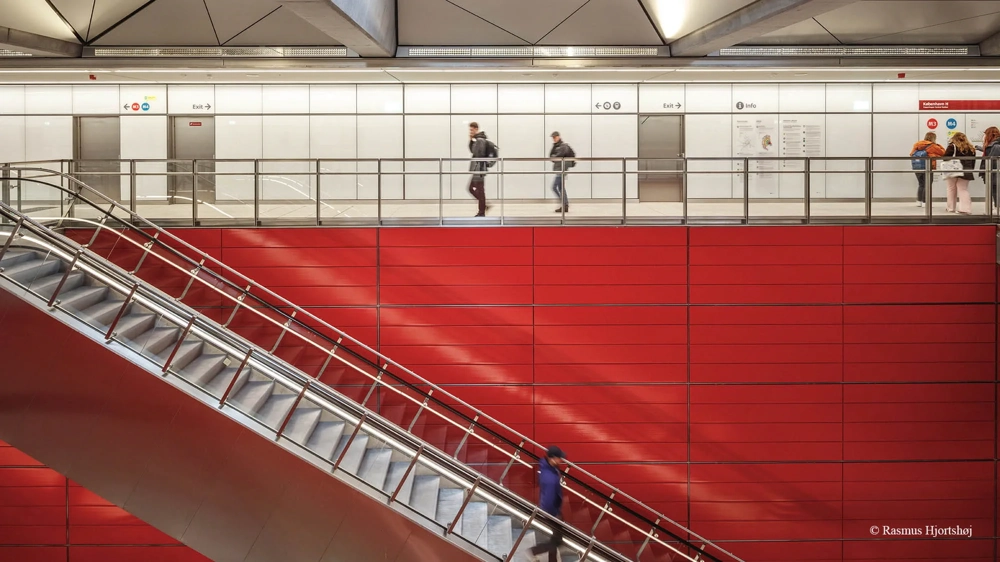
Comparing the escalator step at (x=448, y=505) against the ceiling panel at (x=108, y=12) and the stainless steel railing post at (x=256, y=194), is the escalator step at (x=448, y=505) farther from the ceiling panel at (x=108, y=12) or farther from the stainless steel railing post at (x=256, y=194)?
the ceiling panel at (x=108, y=12)

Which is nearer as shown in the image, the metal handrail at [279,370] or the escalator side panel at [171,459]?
the escalator side panel at [171,459]

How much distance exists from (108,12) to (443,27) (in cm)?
624

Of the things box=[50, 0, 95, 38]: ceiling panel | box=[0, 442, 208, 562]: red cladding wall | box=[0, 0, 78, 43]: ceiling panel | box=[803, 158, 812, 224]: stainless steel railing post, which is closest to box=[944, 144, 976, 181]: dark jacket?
box=[803, 158, 812, 224]: stainless steel railing post

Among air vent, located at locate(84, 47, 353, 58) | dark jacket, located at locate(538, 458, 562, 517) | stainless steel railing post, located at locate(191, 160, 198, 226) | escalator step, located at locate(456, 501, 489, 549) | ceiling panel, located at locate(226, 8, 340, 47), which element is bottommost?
escalator step, located at locate(456, 501, 489, 549)

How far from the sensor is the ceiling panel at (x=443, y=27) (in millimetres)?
13263

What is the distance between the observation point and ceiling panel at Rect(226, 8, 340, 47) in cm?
1341

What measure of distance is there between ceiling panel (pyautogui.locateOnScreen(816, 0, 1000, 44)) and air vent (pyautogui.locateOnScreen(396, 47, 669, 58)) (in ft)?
11.1

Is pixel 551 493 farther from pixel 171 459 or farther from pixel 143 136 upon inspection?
pixel 143 136

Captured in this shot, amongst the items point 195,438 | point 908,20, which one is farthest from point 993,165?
point 195,438

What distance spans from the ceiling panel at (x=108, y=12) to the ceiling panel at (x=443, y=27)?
4855 mm

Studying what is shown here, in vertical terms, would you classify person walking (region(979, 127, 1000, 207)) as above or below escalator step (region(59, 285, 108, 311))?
above

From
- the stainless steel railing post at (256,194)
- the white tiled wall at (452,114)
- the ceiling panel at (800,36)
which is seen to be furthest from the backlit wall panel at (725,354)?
the white tiled wall at (452,114)

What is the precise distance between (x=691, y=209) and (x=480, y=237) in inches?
123

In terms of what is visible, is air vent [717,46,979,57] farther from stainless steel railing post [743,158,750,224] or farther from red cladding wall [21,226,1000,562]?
red cladding wall [21,226,1000,562]
